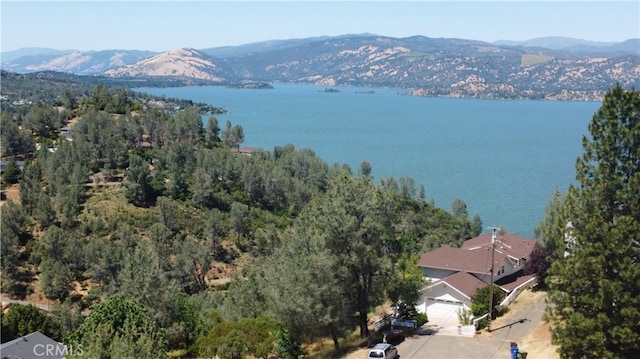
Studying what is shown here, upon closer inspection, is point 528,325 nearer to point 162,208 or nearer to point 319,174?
point 162,208

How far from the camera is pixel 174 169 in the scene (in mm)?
72812

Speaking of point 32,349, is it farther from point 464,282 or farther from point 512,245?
point 512,245

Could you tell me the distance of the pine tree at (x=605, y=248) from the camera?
1680 centimetres

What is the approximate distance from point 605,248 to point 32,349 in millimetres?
21488

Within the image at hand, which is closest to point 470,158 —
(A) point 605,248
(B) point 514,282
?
(B) point 514,282

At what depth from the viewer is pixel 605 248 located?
56.3 feet

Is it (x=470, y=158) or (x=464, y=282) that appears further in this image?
(x=470, y=158)

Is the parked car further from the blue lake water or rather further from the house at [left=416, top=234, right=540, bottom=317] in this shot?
the blue lake water

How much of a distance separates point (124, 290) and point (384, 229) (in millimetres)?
12306

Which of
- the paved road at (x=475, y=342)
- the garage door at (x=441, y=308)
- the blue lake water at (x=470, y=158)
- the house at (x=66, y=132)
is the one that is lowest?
the blue lake water at (x=470, y=158)

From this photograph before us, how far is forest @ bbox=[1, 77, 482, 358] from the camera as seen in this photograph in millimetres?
23984

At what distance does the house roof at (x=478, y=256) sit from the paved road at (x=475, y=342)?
6785 mm

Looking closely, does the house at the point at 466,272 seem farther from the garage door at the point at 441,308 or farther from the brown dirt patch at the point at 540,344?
the brown dirt patch at the point at 540,344

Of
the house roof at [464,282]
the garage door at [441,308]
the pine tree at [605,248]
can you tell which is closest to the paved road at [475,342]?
the pine tree at [605,248]
